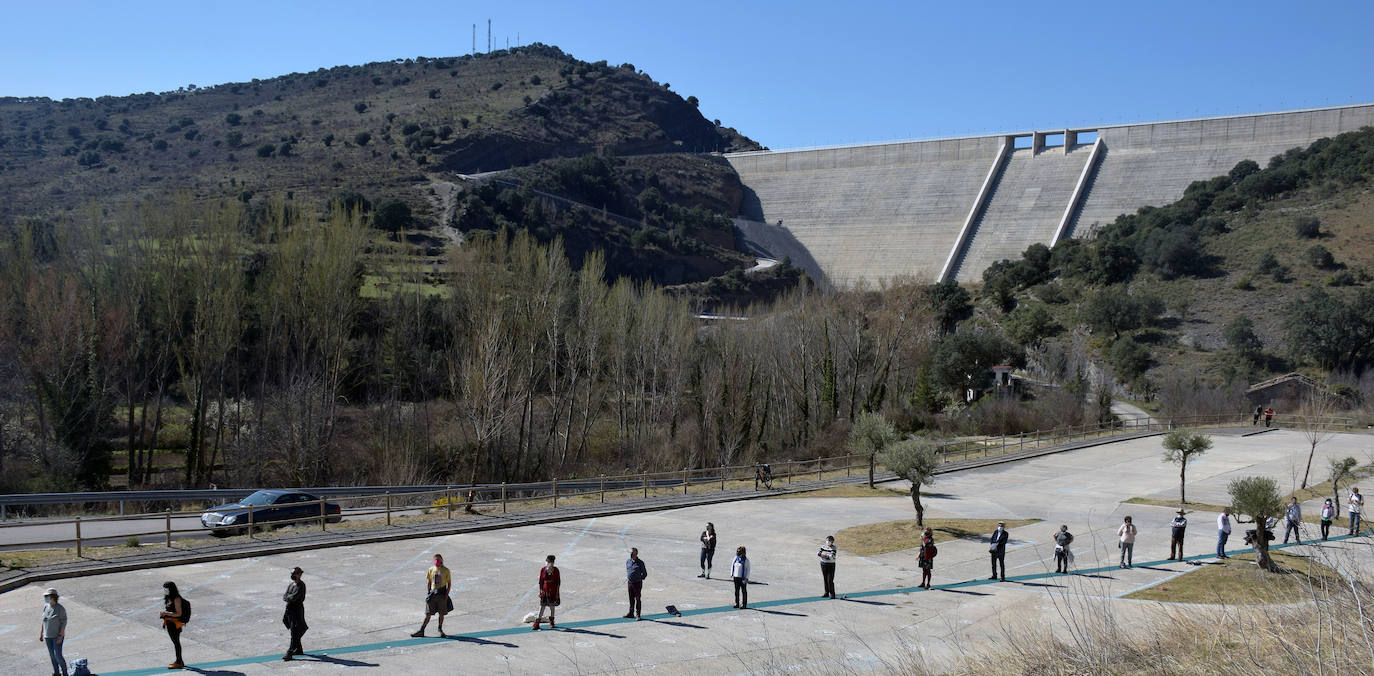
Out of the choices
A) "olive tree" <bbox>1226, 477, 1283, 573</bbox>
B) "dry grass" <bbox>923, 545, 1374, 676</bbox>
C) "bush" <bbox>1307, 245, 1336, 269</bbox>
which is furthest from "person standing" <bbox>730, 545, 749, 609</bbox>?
"bush" <bbox>1307, 245, 1336, 269</bbox>

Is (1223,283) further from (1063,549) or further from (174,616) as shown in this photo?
(174,616)

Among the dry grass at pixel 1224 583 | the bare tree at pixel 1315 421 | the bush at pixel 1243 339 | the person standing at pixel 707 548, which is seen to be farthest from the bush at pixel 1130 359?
the person standing at pixel 707 548

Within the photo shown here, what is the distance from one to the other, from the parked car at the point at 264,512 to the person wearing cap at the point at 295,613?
7.81 m

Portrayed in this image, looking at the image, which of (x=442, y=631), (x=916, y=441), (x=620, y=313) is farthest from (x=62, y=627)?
(x=620, y=313)

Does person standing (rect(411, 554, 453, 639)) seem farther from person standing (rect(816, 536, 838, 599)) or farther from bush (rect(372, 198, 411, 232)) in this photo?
bush (rect(372, 198, 411, 232))

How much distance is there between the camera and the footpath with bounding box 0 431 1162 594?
14242mm

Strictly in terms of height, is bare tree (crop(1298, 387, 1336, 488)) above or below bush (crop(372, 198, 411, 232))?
below

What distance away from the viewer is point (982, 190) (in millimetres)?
101938

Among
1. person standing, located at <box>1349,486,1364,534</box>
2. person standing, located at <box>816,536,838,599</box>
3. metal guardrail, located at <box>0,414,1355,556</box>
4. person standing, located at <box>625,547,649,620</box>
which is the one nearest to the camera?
person standing, located at <box>625,547,649,620</box>

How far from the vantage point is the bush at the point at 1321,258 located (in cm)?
6844

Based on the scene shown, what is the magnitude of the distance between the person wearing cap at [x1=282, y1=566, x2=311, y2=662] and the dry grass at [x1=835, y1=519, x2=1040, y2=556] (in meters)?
12.9

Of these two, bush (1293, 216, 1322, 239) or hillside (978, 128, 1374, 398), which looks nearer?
hillside (978, 128, 1374, 398)

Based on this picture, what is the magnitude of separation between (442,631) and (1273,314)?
69.0 metres

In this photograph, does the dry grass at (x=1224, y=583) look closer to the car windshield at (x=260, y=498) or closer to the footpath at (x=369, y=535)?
the footpath at (x=369, y=535)
